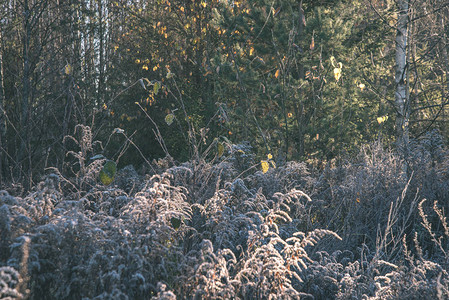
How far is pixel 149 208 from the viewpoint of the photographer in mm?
2564

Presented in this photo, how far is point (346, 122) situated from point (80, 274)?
6.39m

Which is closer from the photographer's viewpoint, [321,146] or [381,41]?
[321,146]

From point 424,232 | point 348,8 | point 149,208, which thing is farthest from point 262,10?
point 149,208

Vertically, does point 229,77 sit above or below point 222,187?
above

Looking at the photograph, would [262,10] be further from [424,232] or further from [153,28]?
[424,232]

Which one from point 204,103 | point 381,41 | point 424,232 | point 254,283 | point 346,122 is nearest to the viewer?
point 254,283

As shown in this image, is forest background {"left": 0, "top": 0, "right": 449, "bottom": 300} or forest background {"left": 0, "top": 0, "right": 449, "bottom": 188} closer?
forest background {"left": 0, "top": 0, "right": 449, "bottom": 300}

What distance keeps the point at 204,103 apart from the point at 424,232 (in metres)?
7.72

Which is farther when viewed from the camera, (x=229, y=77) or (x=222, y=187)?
(x=229, y=77)

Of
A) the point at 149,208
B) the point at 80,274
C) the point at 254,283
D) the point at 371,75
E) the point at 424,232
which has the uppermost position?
the point at 371,75

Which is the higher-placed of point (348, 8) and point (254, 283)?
point (348, 8)

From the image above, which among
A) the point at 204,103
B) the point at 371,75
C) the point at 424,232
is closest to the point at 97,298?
the point at 424,232

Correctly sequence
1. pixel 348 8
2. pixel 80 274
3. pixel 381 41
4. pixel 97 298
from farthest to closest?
1. pixel 381 41
2. pixel 348 8
3. pixel 80 274
4. pixel 97 298

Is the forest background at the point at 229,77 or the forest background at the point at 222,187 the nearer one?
the forest background at the point at 222,187
